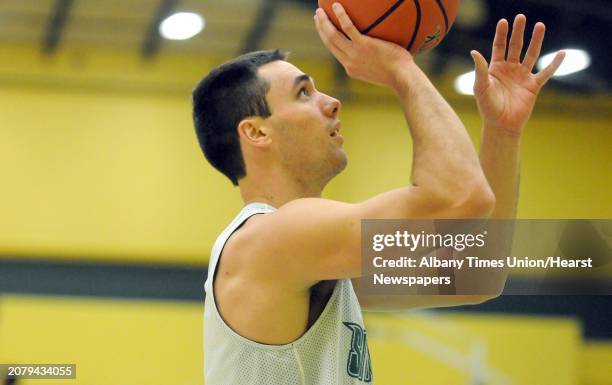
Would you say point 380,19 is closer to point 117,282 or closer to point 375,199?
point 375,199

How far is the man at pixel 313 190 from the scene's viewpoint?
1.88 m

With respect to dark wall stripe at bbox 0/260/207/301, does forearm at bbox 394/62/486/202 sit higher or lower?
lower

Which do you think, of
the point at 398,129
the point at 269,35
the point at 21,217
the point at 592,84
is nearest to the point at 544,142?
the point at 592,84

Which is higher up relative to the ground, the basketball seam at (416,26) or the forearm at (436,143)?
the basketball seam at (416,26)

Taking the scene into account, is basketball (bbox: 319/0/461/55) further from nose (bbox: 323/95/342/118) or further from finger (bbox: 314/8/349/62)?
nose (bbox: 323/95/342/118)

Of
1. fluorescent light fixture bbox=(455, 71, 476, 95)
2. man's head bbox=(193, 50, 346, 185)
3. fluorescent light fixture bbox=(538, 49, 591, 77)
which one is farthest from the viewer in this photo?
fluorescent light fixture bbox=(455, 71, 476, 95)

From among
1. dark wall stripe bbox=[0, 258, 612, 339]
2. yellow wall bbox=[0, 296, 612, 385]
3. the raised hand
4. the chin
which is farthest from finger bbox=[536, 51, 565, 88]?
dark wall stripe bbox=[0, 258, 612, 339]

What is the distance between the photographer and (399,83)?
1.98m

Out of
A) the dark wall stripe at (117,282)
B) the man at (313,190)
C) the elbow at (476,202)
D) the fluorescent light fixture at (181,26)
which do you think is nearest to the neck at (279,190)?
the man at (313,190)

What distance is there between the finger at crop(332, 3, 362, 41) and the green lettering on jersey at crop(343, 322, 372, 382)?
630 millimetres

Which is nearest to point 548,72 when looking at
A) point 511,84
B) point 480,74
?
point 511,84

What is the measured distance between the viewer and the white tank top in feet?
6.59

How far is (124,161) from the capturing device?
27.7 ft

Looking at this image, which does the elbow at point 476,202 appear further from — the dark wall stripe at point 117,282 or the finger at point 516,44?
the dark wall stripe at point 117,282
